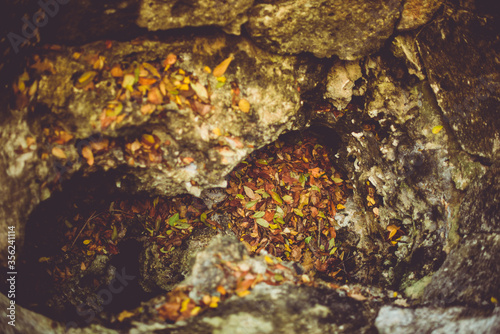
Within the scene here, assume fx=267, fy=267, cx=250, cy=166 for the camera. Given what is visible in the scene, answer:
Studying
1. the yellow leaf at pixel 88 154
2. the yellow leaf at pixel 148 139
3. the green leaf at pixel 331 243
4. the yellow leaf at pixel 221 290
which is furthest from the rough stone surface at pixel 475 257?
the yellow leaf at pixel 88 154

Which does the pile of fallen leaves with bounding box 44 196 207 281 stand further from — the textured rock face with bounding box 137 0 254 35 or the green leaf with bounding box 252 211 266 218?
the textured rock face with bounding box 137 0 254 35

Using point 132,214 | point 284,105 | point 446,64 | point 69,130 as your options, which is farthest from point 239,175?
point 446,64

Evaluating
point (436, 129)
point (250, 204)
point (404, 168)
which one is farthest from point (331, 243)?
point (436, 129)

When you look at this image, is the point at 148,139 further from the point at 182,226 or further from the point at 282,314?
the point at 282,314

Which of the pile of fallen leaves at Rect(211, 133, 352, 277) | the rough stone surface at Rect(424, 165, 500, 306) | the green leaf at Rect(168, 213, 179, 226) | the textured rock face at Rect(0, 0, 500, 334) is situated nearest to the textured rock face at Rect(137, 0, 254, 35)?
the textured rock face at Rect(0, 0, 500, 334)

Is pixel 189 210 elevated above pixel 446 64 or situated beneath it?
situated beneath

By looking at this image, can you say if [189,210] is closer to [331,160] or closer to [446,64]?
[331,160]
